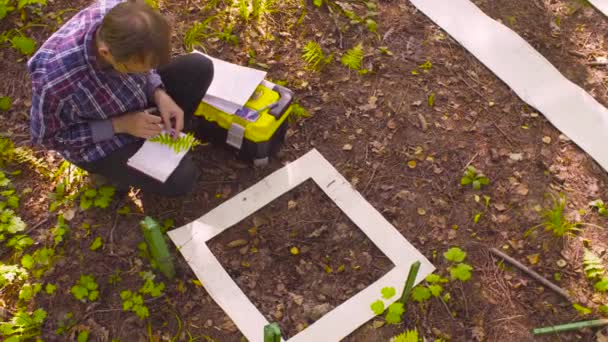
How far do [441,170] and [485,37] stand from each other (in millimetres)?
1050

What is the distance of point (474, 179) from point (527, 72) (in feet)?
2.88

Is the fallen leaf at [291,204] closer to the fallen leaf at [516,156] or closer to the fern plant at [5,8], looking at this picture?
the fallen leaf at [516,156]

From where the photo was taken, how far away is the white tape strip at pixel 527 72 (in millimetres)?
2930

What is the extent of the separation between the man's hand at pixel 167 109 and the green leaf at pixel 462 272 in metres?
1.47

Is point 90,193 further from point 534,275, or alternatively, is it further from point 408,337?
point 534,275

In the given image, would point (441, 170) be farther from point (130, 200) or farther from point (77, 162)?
point (77, 162)

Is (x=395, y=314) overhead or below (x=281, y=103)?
below

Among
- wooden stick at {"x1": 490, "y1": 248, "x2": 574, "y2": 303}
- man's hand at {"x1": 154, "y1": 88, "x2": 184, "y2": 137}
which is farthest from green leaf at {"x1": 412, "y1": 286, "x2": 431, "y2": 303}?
man's hand at {"x1": 154, "y1": 88, "x2": 184, "y2": 137}

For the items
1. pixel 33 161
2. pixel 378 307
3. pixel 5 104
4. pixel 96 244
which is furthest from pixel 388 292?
pixel 5 104

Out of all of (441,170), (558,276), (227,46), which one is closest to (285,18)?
(227,46)

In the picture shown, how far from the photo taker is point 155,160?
235 centimetres

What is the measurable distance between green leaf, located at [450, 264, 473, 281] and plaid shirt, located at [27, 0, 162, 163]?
5.41 ft

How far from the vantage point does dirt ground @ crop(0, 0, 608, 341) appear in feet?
7.80

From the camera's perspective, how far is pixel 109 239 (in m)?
2.52
